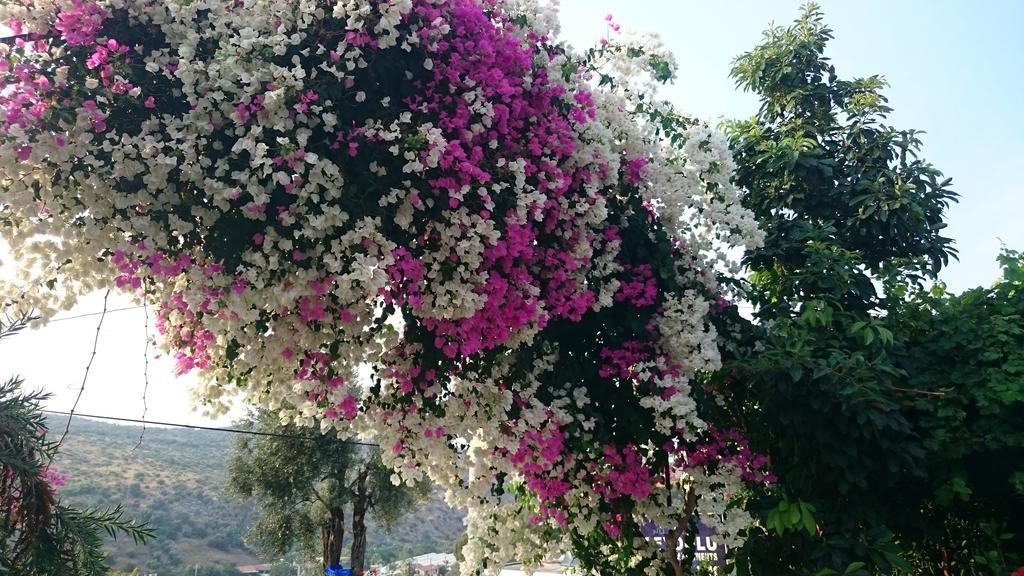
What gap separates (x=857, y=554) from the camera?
13.6 feet

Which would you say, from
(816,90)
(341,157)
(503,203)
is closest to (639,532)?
(503,203)

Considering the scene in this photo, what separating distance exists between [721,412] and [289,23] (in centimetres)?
396

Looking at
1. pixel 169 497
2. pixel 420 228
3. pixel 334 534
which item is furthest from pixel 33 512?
pixel 169 497

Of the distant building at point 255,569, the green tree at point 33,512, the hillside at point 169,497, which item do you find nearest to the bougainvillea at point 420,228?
the green tree at point 33,512

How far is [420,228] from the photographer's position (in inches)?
167

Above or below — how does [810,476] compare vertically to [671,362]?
below

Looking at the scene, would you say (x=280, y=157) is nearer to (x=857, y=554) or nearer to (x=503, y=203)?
(x=503, y=203)

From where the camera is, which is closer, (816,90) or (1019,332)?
(1019,332)

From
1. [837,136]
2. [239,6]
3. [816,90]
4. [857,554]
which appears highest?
[816,90]

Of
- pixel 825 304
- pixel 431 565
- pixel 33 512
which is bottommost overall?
pixel 431 565

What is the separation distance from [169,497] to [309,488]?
68.9 ft

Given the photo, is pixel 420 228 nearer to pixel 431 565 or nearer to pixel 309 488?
pixel 309 488

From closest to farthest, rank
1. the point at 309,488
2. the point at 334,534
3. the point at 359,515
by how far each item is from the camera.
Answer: the point at 309,488 < the point at 334,534 < the point at 359,515

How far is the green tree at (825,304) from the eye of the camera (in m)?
4.33
